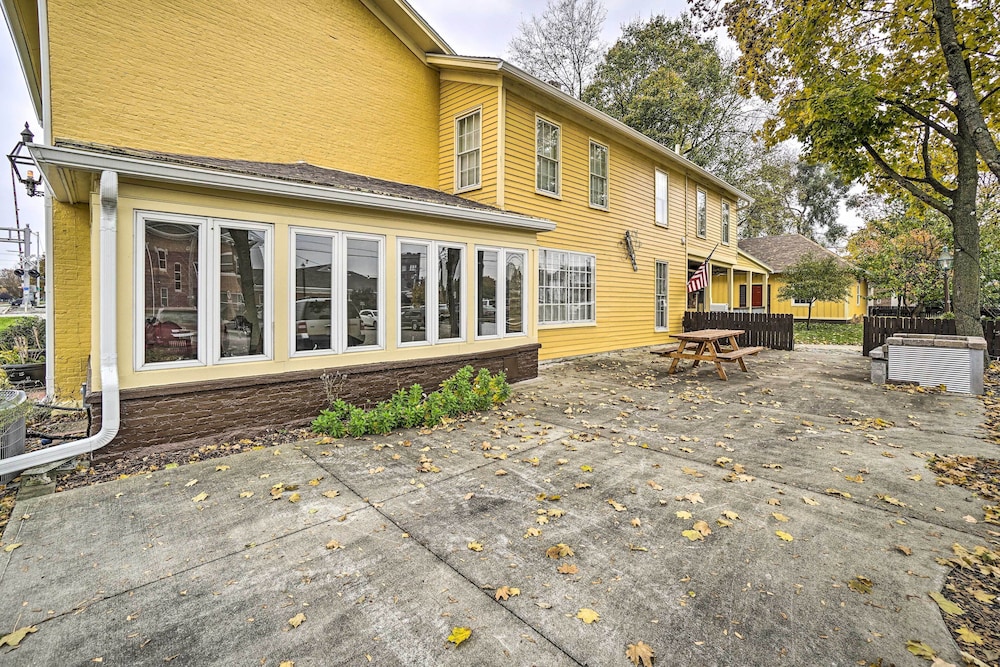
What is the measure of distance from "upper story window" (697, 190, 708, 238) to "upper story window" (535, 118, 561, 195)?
851 centimetres

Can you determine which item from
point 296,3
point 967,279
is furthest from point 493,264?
point 967,279

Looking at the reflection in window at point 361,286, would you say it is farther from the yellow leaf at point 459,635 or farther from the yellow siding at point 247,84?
the yellow leaf at point 459,635

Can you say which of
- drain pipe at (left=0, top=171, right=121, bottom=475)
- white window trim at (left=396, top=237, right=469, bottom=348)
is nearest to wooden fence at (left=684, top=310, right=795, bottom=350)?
white window trim at (left=396, top=237, right=469, bottom=348)

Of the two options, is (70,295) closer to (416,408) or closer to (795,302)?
(416,408)

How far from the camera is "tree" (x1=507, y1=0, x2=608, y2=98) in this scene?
22.8 metres

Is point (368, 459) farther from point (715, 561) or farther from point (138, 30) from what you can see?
point (138, 30)

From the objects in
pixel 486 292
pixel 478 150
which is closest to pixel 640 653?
pixel 486 292

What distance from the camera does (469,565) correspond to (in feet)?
9.38

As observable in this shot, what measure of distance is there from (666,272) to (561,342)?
249 inches

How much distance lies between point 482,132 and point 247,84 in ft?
15.1

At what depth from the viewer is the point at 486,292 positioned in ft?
26.3

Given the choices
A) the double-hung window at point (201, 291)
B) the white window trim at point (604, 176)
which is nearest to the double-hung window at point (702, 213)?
the white window trim at point (604, 176)

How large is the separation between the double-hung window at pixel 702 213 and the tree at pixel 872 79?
5522 mm

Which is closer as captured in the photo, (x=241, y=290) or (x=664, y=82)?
(x=241, y=290)
